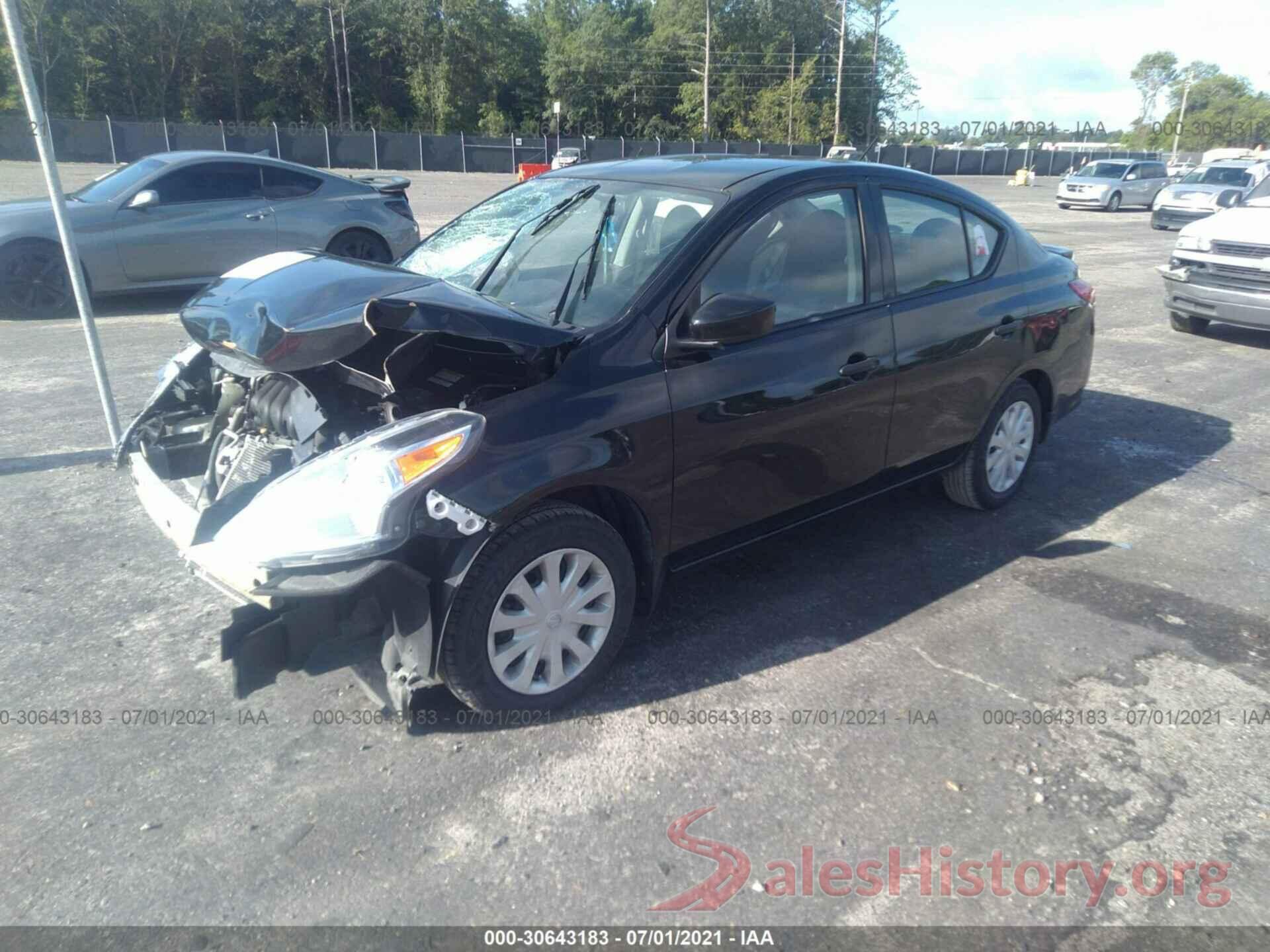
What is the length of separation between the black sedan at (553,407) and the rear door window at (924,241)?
0.04 ft

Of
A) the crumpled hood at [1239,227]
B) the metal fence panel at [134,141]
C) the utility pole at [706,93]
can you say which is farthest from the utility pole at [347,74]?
the crumpled hood at [1239,227]

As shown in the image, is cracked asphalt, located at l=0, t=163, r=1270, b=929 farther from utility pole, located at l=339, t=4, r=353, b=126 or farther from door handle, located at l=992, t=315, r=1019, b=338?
utility pole, located at l=339, t=4, r=353, b=126

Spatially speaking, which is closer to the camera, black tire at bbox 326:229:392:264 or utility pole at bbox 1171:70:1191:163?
black tire at bbox 326:229:392:264

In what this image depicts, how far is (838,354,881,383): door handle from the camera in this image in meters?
3.84

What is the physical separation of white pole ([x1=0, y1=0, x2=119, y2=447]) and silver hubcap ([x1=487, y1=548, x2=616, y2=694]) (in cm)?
315

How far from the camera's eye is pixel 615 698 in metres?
3.31

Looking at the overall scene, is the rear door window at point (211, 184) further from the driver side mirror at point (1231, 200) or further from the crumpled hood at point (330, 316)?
the driver side mirror at point (1231, 200)

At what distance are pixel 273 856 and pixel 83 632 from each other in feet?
5.43

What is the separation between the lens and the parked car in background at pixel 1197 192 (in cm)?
2177

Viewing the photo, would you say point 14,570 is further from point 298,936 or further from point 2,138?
point 2,138

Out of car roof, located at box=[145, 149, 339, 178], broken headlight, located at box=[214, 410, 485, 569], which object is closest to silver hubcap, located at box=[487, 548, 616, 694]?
broken headlight, located at box=[214, 410, 485, 569]

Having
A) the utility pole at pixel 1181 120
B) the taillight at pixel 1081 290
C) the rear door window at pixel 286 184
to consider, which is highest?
the utility pole at pixel 1181 120

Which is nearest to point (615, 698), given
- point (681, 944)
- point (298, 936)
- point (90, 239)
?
point (681, 944)

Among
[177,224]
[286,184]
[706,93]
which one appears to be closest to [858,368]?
[177,224]
